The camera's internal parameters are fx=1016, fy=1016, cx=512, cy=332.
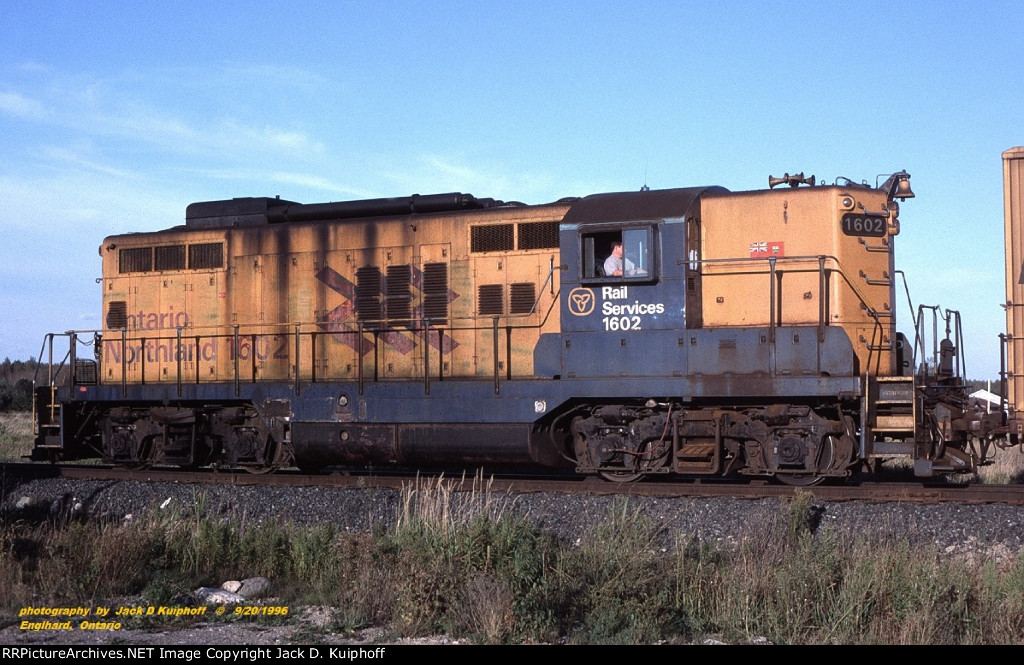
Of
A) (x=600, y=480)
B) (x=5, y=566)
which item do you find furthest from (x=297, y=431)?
(x=5, y=566)

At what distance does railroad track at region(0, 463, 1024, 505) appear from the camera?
34.7ft

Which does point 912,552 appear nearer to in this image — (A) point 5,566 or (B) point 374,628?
(B) point 374,628

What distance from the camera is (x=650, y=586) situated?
812cm

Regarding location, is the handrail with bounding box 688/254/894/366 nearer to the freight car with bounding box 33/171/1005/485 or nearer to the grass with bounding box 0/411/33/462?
the freight car with bounding box 33/171/1005/485

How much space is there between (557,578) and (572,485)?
3522 mm

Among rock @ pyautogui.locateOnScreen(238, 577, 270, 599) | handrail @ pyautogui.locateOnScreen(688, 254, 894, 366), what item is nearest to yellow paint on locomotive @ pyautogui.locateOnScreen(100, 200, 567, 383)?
handrail @ pyautogui.locateOnScreen(688, 254, 894, 366)

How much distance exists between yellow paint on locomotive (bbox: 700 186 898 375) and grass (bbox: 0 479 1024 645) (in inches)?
110

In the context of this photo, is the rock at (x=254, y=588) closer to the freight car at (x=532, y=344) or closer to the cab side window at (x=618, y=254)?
the freight car at (x=532, y=344)

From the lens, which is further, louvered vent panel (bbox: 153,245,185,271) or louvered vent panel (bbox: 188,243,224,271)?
louvered vent panel (bbox: 153,245,185,271)

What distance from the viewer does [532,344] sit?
12773mm

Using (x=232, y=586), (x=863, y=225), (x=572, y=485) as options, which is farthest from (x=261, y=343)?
(x=863, y=225)

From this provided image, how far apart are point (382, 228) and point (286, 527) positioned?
4.91 meters

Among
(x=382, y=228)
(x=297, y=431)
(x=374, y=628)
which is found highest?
(x=382, y=228)

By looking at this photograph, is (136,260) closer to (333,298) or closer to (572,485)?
(333,298)
